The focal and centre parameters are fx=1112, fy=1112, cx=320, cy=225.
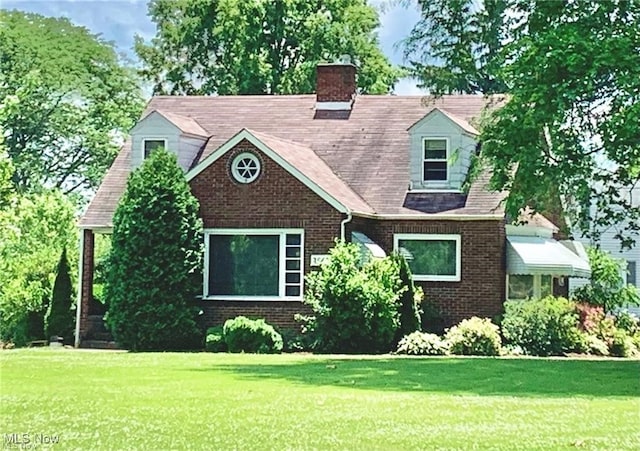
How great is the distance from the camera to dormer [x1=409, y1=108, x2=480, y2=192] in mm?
28781

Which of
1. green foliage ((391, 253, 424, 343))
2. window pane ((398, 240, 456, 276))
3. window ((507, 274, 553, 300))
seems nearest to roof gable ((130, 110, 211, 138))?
window pane ((398, 240, 456, 276))

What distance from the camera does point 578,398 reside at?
14195mm

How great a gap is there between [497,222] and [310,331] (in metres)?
5.52

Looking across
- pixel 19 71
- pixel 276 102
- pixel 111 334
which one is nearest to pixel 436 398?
pixel 111 334

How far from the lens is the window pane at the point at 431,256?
27.9 m

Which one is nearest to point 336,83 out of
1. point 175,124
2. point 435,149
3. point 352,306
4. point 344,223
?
point 435,149

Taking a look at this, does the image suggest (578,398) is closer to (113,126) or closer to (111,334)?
(111,334)

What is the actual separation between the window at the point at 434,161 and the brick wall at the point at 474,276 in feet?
5.61

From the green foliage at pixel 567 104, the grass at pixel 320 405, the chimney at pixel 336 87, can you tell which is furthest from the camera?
the chimney at pixel 336 87

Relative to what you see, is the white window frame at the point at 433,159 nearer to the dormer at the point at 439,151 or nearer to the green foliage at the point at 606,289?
the dormer at the point at 439,151

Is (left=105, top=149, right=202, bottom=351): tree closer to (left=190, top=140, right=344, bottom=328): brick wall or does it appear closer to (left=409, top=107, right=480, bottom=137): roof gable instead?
(left=190, top=140, right=344, bottom=328): brick wall

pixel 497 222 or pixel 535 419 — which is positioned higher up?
pixel 497 222

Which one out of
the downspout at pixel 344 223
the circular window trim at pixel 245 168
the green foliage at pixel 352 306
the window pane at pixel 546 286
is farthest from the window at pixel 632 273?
the circular window trim at pixel 245 168

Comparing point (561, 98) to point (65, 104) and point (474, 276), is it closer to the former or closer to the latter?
point (474, 276)
